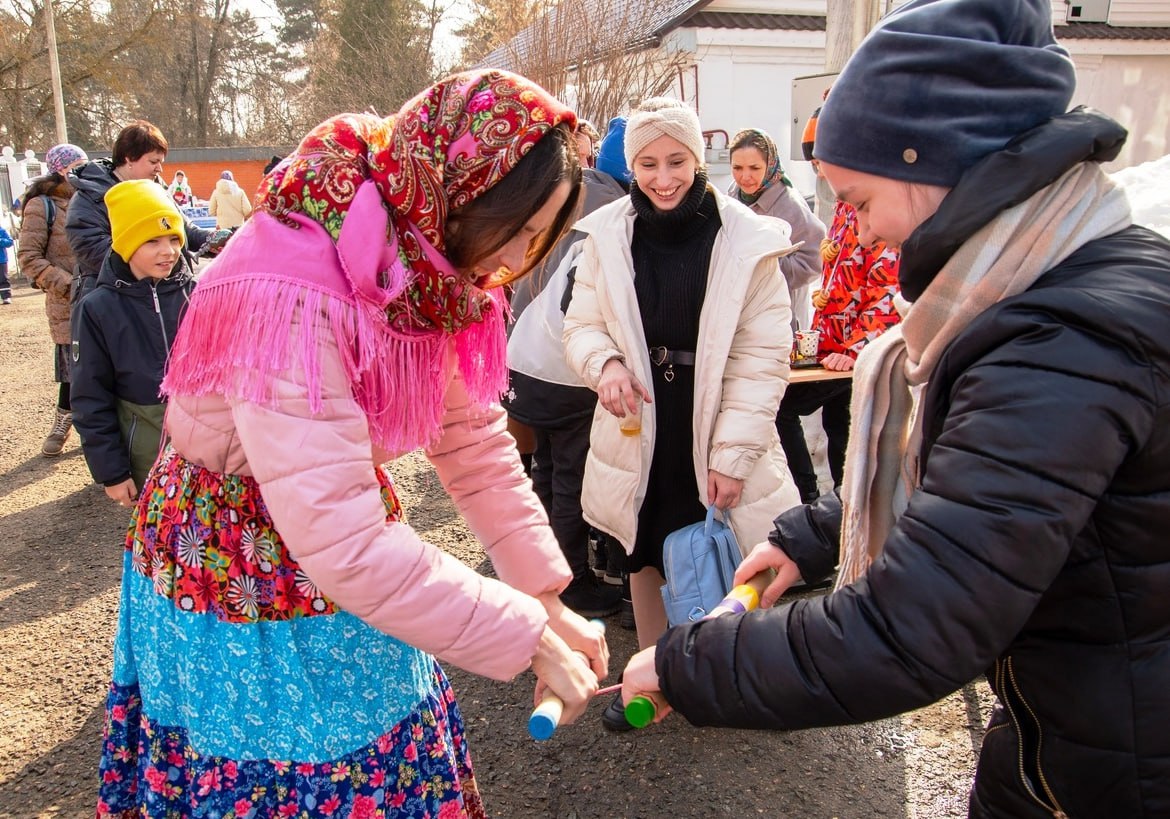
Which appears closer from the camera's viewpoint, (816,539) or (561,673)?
(561,673)

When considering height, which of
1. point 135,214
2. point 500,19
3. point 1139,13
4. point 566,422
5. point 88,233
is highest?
point 1139,13

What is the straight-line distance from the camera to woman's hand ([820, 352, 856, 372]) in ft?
12.3

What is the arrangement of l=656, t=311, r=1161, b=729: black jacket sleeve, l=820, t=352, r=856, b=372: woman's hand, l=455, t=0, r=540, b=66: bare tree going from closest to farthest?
l=656, t=311, r=1161, b=729: black jacket sleeve → l=820, t=352, r=856, b=372: woman's hand → l=455, t=0, r=540, b=66: bare tree

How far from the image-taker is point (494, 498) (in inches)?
70.6

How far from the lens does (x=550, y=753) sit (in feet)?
9.46

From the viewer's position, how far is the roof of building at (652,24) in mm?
12250

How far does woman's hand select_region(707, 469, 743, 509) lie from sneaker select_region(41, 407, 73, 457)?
5448 millimetres

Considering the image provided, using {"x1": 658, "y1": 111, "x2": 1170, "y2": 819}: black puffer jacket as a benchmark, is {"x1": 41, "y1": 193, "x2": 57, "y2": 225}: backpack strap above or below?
above

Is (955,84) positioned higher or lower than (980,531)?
higher

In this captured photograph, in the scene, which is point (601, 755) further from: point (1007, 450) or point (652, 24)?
point (652, 24)

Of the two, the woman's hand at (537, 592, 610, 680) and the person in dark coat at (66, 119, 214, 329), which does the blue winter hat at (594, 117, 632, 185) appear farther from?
the woman's hand at (537, 592, 610, 680)

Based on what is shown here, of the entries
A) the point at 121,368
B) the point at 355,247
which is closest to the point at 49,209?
the point at 121,368

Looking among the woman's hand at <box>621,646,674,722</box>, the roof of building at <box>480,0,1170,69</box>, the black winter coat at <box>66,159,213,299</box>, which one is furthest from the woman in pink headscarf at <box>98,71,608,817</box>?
the roof of building at <box>480,0,1170,69</box>

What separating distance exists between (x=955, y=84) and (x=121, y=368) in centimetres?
329
